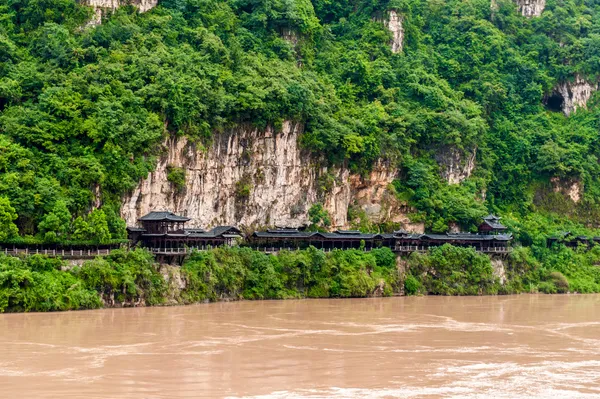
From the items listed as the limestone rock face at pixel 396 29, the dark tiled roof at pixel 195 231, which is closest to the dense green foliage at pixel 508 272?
the dark tiled roof at pixel 195 231

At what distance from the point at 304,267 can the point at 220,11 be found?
81.8 feet

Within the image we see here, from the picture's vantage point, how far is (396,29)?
270 feet

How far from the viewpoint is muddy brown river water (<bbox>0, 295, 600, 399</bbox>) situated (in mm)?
31062

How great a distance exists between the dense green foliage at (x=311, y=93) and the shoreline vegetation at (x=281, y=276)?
9.73 feet

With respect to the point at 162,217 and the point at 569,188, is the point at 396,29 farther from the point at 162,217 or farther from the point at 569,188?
the point at 162,217

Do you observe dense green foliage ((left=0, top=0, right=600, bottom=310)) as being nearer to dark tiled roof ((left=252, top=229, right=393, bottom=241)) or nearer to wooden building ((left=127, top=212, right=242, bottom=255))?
wooden building ((left=127, top=212, right=242, bottom=255))

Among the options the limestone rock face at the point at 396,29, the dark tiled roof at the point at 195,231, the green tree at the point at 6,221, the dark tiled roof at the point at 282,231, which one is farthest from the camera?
the limestone rock face at the point at 396,29

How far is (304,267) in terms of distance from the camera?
57.8 m

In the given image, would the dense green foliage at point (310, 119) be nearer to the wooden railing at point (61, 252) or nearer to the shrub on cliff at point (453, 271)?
the shrub on cliff at point (453, 271)

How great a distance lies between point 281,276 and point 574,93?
132 ft

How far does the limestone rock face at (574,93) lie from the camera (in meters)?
86.0

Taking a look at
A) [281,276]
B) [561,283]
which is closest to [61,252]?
[281,276]

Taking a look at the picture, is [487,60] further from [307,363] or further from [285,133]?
[307,363]

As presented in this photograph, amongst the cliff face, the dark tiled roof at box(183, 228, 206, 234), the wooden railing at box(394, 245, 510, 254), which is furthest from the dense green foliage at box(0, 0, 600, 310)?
the dark tiled roof at box(183, 228, 206, 234)
